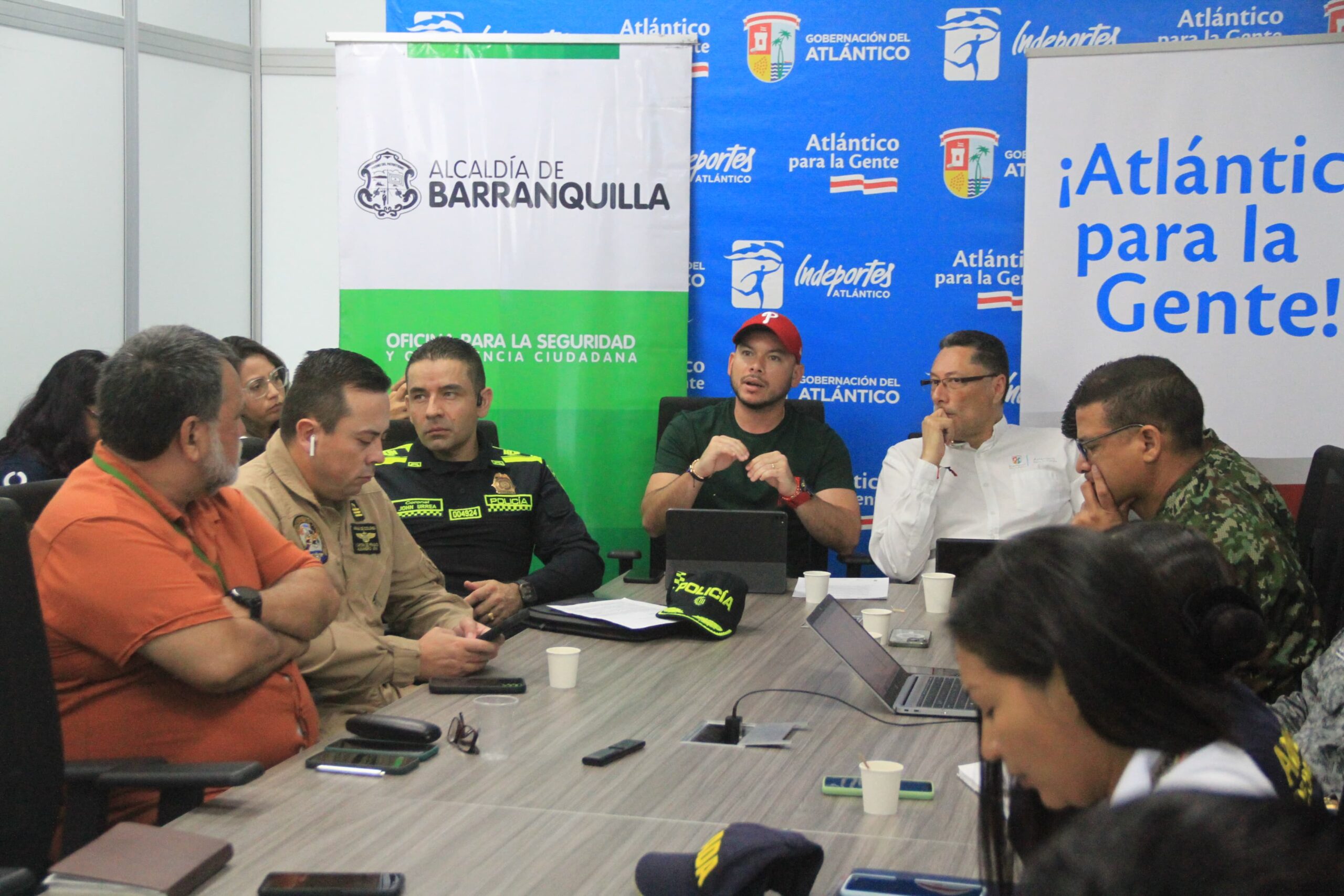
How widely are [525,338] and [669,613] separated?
2.07 metres

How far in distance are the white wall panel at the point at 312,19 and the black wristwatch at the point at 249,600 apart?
3698mm

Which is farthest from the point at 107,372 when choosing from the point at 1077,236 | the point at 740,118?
the point at 1077,236

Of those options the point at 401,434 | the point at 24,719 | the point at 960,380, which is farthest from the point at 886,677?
the point at 401,434

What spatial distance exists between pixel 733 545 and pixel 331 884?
194cm

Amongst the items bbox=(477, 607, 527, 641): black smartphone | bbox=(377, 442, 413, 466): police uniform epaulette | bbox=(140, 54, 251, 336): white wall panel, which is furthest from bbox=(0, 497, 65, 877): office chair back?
bbox=(140, 54, 251, 336): white wall panel

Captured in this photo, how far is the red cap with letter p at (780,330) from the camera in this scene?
407cm

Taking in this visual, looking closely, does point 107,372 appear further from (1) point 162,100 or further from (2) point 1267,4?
(2) point 1267,4

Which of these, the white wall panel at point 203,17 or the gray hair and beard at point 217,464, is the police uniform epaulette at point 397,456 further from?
the white wall panel at point 203,17

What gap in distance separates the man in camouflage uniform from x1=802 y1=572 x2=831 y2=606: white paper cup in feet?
4.16

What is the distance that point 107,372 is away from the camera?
208 cm

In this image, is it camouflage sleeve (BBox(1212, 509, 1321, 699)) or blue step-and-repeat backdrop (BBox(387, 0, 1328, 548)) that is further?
blue step-and-repeat backdrop (BBox(387, 0, 1328, 548))

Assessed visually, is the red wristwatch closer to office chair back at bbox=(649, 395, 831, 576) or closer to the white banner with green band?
office chair back at bbox=(649, 395, 831, 576)

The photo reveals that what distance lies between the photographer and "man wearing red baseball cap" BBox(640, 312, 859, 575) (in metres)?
3.80

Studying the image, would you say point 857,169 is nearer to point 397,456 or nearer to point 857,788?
point 397,456
